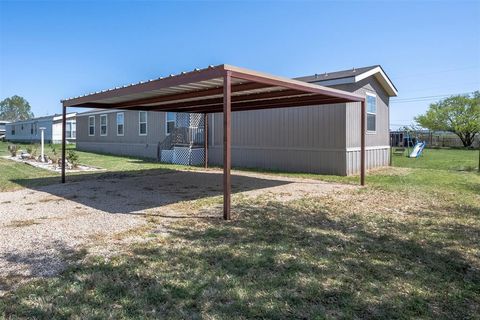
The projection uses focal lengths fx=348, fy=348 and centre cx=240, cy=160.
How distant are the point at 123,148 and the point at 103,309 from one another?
18.8m

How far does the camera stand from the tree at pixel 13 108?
8686cm

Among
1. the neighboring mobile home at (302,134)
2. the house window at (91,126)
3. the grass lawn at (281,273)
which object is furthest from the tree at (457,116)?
the house window at (91,126)

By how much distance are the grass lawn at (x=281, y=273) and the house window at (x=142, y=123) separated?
13.9 m

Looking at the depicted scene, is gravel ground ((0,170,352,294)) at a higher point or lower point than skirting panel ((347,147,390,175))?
lower

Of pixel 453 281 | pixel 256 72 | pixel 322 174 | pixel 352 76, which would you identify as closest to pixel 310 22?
pixel 352 76

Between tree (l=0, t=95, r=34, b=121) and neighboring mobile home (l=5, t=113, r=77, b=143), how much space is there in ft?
177

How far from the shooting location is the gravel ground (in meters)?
3.60

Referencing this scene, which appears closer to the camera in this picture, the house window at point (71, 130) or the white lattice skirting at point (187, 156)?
the white lattice skirting at point (187, 156)

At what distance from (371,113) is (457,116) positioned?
2355 centimetres

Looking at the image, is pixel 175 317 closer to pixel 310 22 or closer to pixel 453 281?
pixel 453 281

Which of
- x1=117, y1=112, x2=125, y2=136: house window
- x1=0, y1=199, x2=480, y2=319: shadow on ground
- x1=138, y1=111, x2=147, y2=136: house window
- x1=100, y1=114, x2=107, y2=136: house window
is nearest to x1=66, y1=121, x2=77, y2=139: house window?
x1=100, y1=114, x2=107, y2=136: house window

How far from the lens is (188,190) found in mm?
7836

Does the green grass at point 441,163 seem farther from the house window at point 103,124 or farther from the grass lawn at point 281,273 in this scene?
the house window at point 103,124

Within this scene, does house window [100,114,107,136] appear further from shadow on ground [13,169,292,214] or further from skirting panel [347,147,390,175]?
skirting panel [347,147,390,175]
